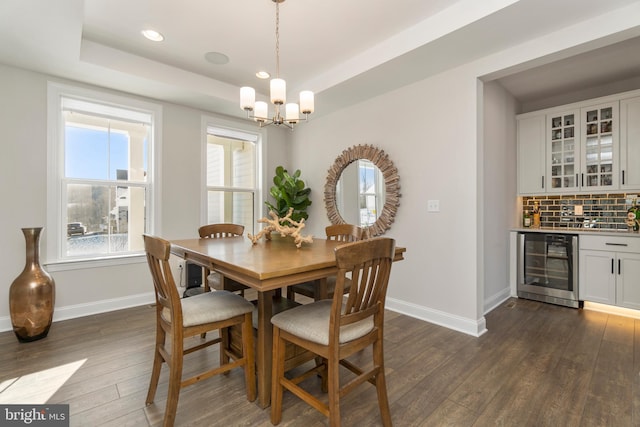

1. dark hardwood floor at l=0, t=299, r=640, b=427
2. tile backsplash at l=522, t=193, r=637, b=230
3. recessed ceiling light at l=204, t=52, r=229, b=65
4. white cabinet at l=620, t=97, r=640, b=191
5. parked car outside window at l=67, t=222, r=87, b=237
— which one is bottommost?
dark hardwood floor at l=0, t=299, r=640, b=427

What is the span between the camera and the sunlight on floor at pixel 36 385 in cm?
184

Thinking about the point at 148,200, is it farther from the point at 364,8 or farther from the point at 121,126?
the point at 364,8

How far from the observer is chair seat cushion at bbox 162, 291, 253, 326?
166 cm

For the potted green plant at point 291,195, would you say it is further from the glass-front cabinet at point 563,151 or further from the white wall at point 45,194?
the glass-front cabinet at point 563,151

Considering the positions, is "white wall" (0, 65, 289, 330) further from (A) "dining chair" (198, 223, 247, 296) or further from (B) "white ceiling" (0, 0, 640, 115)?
(A) "dining chair" (198, 223, 247, 296)

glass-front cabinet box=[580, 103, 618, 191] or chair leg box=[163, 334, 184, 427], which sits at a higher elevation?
glass-front cabinet box=[580, 103, 618, 191]

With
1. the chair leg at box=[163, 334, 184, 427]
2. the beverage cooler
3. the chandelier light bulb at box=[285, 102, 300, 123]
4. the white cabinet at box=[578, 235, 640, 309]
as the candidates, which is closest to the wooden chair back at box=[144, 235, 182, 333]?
the chair leg at box=[163, 334, 184, 427]

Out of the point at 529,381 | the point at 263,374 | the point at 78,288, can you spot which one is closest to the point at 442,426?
the point at 529,381

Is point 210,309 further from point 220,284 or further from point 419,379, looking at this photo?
point 419,379

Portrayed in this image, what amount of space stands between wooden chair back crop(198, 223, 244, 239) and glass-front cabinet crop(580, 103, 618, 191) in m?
4.19

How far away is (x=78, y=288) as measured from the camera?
3240 mm

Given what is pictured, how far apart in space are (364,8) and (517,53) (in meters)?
1.41

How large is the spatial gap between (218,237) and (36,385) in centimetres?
161

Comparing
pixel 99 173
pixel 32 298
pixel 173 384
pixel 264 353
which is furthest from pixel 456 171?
pixel 32 298
